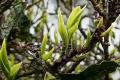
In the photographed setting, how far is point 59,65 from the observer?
1374mm

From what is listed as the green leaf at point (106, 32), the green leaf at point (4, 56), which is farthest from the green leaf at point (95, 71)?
the green leaf at point (4, 56)

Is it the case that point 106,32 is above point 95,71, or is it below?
above

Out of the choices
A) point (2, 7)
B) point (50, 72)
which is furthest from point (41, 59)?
point (2, 7)

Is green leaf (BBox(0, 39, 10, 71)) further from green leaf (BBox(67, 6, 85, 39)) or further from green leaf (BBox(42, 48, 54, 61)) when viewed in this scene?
green leaf (BBox(67, 6, 85, 39))

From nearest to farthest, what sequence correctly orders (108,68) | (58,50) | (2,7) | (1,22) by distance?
(108,68), (58,50), (2,7), (1,22)

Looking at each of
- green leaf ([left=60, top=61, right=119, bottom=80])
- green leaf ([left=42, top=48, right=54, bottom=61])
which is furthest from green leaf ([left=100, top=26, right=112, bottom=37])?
green leaf ([left=42, top=48, right=54, bottom=61])

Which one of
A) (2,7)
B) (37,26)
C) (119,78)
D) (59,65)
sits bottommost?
(119,78)

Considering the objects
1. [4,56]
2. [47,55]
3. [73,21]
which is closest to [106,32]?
[73,21]

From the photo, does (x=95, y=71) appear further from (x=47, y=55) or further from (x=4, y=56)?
(x=4, y=56)

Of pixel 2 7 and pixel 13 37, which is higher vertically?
pixel 2 7

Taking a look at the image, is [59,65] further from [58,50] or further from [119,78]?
[119,78]

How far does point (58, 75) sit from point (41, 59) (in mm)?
93

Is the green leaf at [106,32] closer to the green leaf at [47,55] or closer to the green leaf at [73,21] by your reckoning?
the green leaf at [73,21]

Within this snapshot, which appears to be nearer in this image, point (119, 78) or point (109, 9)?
point (109, 9)
